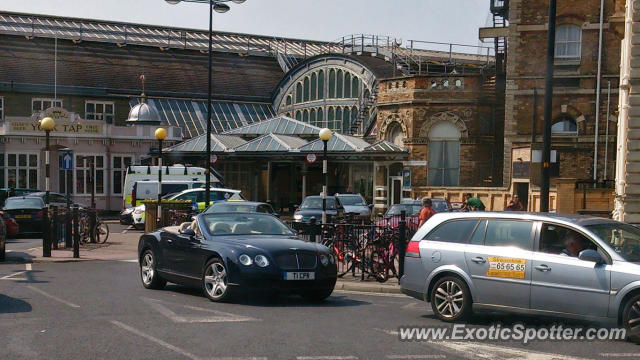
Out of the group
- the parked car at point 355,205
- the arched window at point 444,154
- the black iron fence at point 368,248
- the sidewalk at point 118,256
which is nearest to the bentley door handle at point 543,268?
the sidewalk at point 118,256

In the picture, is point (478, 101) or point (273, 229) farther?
point (478, 101)

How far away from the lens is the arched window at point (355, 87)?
2068 inches

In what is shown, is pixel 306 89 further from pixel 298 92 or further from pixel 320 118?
pixel 320 118

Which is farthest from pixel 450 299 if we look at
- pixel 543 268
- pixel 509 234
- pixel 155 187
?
pixel 155 187

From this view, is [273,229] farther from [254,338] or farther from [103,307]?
[254,338]

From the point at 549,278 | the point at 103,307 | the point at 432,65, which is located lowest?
the point at 103,307

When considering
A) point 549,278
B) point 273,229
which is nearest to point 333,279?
point 273,229

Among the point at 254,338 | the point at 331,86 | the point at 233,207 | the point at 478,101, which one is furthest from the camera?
the point at 331,86

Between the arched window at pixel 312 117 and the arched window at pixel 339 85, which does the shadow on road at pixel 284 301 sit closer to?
the arched window at pixel 339 85

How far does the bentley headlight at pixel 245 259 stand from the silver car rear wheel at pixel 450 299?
271 cm

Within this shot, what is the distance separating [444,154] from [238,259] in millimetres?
31974

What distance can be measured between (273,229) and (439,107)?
99.3ft

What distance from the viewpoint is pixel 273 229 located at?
1425cm

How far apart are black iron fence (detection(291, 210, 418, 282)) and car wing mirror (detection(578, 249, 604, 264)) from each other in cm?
586
